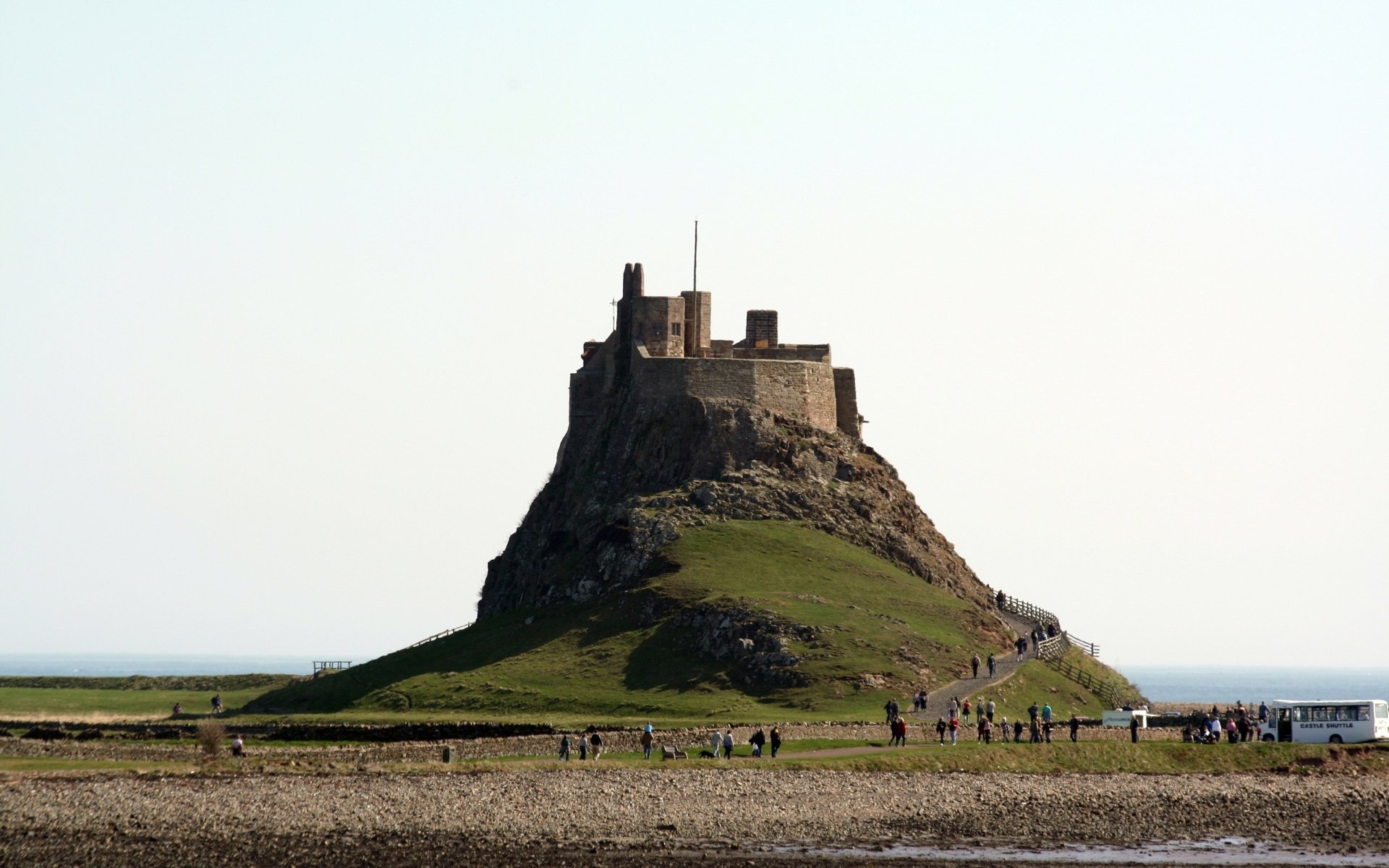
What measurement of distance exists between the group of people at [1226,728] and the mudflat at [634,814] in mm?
6085

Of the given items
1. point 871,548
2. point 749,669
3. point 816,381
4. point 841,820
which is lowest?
point 841,820

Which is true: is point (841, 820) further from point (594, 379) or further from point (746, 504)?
point (594, 379)

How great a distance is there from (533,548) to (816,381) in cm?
2244

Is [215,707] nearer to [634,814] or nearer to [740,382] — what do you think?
[740,382]

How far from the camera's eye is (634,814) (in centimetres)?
6162

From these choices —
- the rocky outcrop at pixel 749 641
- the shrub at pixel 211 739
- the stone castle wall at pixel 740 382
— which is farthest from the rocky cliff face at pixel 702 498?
the shrub at pixel 211 739

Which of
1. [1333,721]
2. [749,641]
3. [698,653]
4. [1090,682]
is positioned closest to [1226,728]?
[1333,721]

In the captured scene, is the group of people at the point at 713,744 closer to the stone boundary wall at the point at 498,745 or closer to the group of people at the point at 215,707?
the stone boundary wall at the point at 498,745

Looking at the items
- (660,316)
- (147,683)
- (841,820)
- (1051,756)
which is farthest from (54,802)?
(147,683)

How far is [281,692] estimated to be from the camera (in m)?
110

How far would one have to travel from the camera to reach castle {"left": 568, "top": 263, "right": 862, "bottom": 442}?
394ft

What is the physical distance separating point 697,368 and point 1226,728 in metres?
49.1

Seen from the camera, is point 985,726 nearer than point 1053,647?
Yes

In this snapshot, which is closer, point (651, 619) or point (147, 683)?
point (651, 619)
